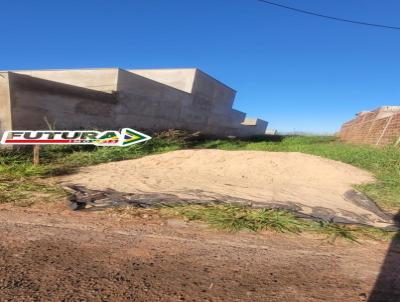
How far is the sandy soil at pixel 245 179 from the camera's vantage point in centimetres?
566

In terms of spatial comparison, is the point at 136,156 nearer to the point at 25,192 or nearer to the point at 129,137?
the point at 129,137

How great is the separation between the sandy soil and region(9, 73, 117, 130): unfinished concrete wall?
258 cm

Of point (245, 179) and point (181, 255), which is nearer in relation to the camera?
point (181, 255)

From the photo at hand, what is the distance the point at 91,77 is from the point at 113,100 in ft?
4.88

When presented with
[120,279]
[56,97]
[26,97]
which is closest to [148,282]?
[120,279]

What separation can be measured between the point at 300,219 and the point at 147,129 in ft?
32.4

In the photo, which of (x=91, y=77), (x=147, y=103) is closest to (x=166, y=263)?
(x=91, y=77)

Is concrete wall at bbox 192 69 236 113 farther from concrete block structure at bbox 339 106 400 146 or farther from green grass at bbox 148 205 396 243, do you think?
green grass at bbox 148 205 396 243

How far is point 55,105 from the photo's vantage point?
9.98 m

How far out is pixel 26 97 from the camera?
9062 millimetres

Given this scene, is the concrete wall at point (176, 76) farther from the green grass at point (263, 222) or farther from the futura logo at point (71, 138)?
the green grass at point (263, 222)

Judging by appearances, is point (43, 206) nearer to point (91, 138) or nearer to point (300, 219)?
point (300, 219)

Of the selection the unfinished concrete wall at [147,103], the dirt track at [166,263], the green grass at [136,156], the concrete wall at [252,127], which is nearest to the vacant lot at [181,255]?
the dirt track at [166,263]

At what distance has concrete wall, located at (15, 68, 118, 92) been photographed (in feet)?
40.4
